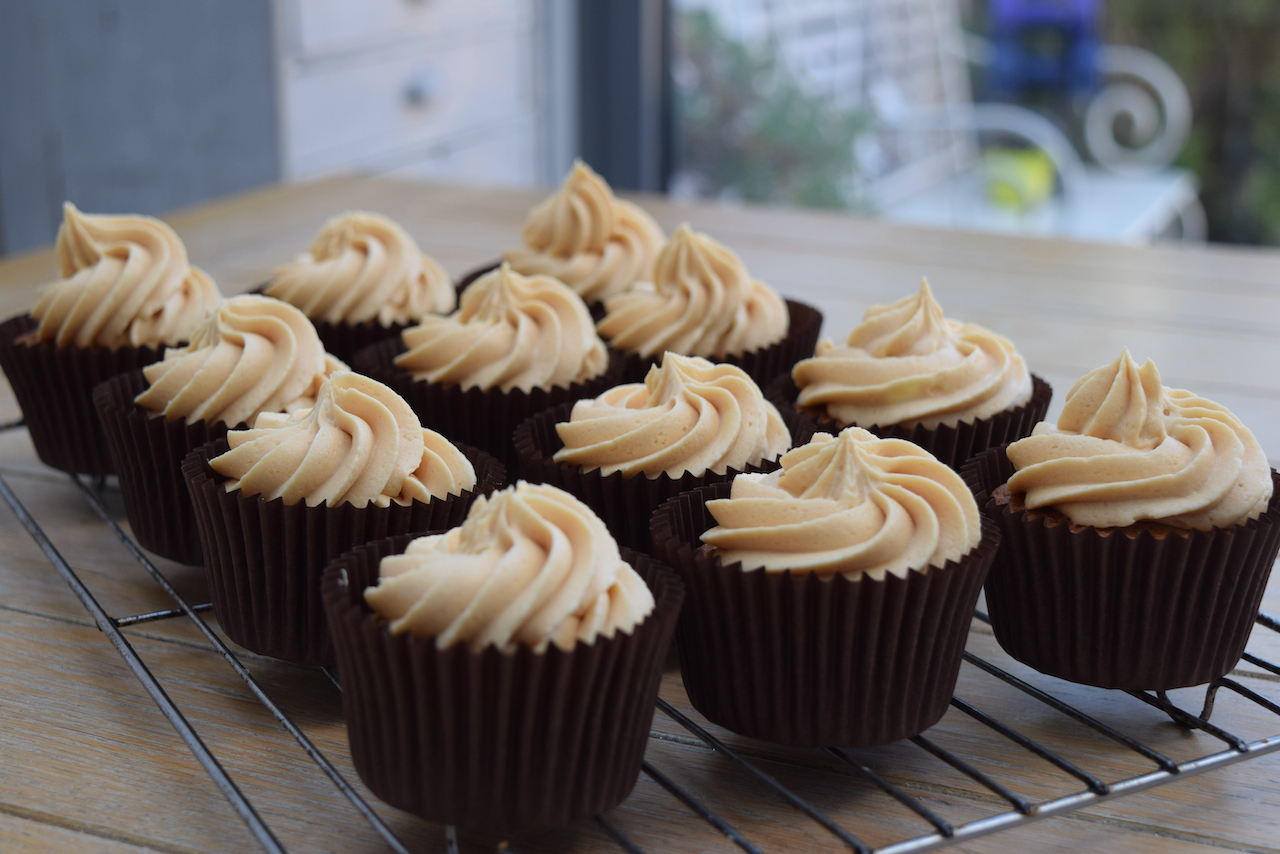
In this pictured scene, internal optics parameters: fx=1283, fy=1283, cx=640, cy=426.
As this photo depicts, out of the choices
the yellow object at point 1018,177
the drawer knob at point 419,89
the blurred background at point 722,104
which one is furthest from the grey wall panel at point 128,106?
the yellow object at point 1018,177

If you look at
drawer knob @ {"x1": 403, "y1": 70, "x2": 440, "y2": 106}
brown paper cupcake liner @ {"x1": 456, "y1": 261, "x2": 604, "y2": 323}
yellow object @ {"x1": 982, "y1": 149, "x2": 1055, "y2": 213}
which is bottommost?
Result: yellow object @ {"x1": 982, "y1": 149, "x2": 1055, "y2": 213}

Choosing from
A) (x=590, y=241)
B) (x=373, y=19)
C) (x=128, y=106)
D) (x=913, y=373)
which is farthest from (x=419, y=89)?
(x=913, y=373)

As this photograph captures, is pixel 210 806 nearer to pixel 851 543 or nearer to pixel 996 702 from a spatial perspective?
pixel 851 543

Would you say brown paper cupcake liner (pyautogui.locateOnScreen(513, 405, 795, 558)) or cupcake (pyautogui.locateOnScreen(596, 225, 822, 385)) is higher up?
cupcake (pyautogui.locateOnScreen(596, 225, 822, 385))

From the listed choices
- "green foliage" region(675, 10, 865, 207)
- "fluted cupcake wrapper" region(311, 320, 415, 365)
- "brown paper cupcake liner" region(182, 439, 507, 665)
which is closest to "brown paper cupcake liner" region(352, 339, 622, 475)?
"fluted cupcake wrapper" region(311, 320, 415, 365)

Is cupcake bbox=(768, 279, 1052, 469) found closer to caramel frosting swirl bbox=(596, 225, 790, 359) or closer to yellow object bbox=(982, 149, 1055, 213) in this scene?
caramel frosting swirl bbox=(596, 225, 790, 359)

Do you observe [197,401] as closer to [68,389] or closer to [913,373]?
[68,389]
